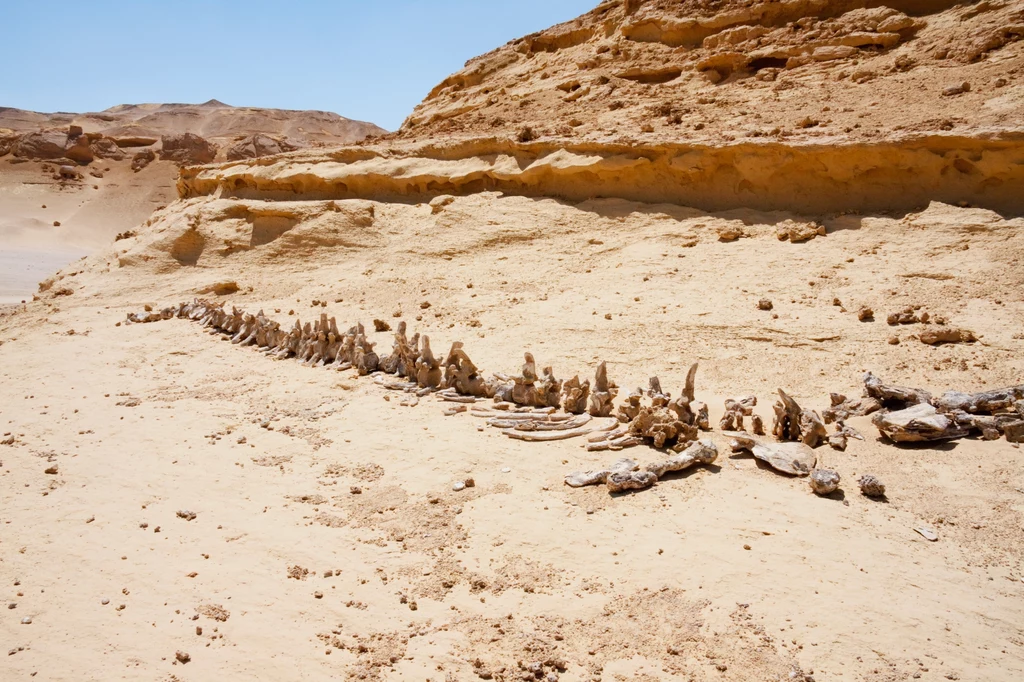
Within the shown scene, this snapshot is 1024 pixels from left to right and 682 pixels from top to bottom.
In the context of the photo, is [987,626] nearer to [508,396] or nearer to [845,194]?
A: [508,396]

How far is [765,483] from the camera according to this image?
5.04 m

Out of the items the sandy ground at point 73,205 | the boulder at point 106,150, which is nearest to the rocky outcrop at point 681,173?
the sandy ground at point 73,205

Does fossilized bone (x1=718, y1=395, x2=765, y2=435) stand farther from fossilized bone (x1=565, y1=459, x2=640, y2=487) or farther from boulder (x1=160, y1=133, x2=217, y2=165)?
boulder (x1=160, y1=133, x2=217, y2=165)

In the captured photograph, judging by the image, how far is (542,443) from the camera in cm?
607

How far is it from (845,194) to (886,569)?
742 cm

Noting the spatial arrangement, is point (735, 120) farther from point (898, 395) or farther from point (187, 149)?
point (187, 149)

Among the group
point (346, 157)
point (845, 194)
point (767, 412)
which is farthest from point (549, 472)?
point (346, 157)

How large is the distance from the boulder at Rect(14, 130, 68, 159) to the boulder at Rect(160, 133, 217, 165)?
15.8ft

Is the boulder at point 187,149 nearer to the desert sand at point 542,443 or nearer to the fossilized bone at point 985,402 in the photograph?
the desert sand at point 542,443

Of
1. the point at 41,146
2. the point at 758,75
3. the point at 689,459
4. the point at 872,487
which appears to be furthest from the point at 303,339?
the point at 41,146

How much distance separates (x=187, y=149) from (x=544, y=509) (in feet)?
115

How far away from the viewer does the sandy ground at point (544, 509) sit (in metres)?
3.64

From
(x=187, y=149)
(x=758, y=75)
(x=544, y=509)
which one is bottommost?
(x=544, y=509)

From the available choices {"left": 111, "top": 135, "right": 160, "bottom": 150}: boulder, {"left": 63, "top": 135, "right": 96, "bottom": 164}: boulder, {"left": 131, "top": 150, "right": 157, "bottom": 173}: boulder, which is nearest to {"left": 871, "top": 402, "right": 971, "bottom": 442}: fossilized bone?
{"left": 131, "top": 150, "right": 157, "bottom": 173}: boulder
